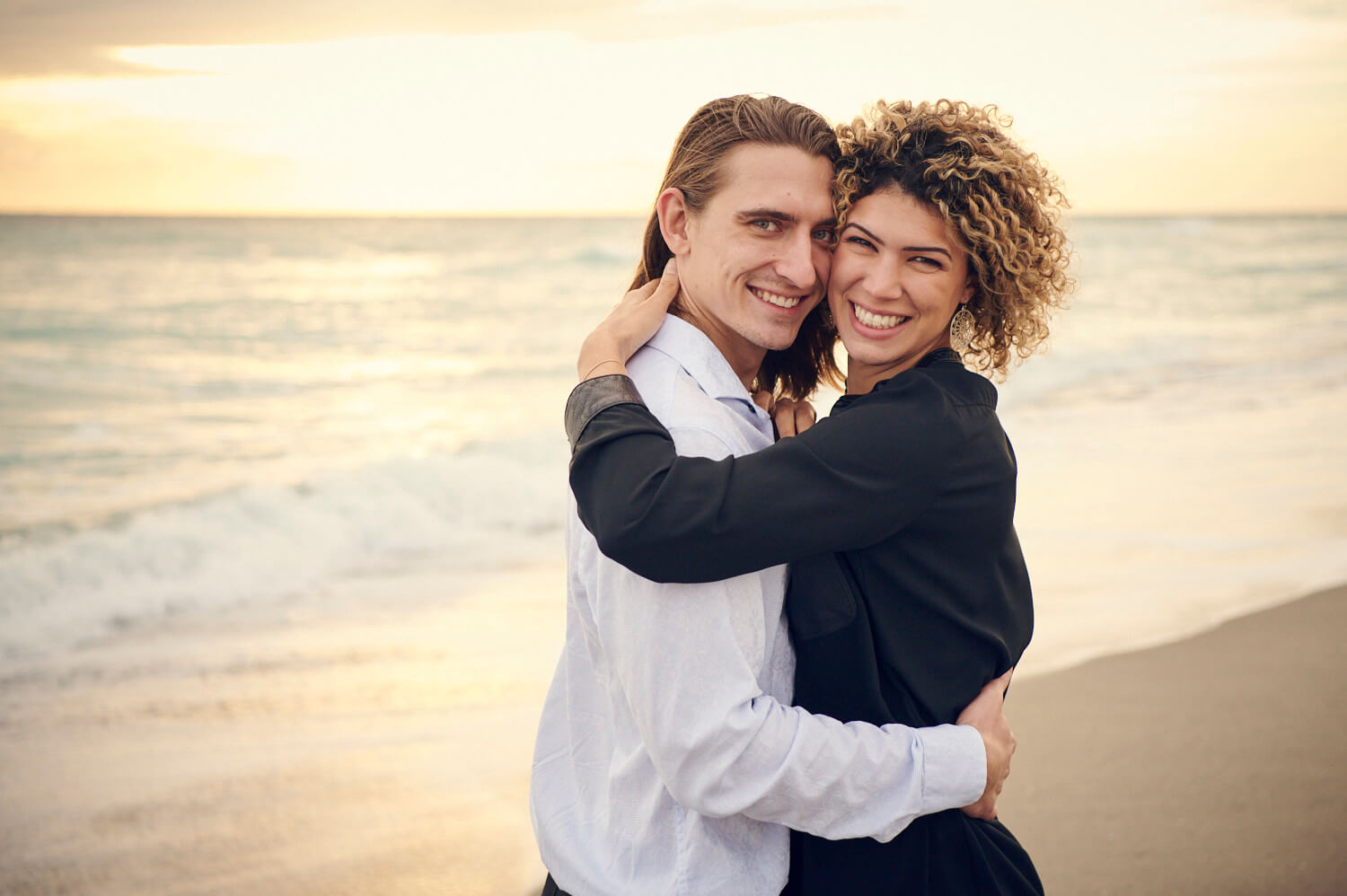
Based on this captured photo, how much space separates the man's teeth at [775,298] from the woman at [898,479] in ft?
0.32

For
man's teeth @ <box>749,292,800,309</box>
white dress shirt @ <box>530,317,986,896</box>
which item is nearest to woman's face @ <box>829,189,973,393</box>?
man's teeth @ <box>749,292,800,309</box>

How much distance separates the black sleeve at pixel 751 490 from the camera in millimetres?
1590

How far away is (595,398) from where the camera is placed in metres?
1.84

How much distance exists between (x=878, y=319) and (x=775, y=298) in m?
0.25

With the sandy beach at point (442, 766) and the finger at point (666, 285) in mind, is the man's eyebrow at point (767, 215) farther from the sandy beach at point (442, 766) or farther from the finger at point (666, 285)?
the sandy beach at point (442, 766)

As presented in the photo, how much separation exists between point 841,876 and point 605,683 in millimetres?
550

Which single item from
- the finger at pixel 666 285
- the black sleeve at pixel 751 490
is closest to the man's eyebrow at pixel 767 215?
the finger at pixel 666 285

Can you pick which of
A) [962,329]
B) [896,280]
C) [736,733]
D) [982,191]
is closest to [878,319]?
[896,280]

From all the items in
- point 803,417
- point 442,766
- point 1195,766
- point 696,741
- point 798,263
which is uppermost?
point 798,263

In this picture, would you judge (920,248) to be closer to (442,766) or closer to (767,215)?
(767,215)

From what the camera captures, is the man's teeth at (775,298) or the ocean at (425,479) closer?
the man's teeth at (775,298)

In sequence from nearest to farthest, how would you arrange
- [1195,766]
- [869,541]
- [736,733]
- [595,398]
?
[736,733] → [869,541] → [595,398] → [1195,766]

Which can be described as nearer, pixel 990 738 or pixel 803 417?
pixel 990 738

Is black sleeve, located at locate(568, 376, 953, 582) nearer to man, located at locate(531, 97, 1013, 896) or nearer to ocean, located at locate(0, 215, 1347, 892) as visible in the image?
man, located at locate(531, 97, 1013, 896)
